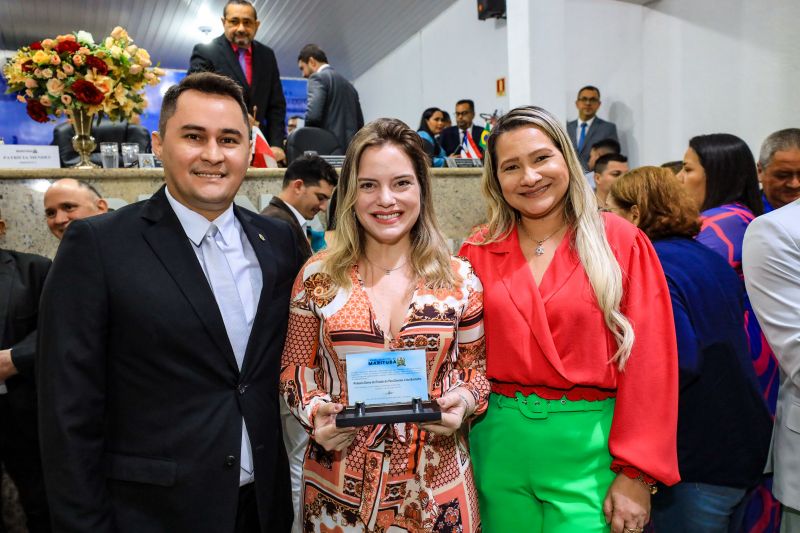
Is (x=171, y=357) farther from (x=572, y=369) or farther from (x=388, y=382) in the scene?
(x=572, y=369)

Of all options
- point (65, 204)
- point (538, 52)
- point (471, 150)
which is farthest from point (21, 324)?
point (538, 52)

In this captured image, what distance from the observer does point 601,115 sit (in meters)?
7.50

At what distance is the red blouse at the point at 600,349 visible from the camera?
5.29 feet

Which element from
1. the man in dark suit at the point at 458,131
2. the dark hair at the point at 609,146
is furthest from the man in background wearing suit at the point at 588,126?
the man in dark suit at the point at 458,131

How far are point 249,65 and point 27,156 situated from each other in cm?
177

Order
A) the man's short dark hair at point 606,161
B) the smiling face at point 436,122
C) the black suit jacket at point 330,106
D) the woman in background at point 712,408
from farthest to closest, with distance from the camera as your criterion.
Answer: the smiling face at point 436,122 < the black suit jacket at point 330,106 < the man's short dark hair at point 606,161 < the woman in background at point 712,408

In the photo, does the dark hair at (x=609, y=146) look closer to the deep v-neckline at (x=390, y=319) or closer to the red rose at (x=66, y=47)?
the red rose at (x=66, y=47)

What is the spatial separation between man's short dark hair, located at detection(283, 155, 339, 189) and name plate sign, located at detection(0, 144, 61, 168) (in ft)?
4.55

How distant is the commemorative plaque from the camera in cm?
144

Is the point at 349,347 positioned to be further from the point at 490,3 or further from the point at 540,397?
the point at 490,3

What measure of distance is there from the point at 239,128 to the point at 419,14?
9.00m

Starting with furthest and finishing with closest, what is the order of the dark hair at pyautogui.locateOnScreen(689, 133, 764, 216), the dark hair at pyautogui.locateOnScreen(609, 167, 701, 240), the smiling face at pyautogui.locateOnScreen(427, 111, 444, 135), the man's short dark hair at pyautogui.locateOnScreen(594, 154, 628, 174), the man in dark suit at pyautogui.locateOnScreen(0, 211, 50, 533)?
the smiling face at pyautogui.locateOnScreen(427, 111, 444, 135), the man's short dark hair at pyautogui.locateOnScreen(594, 154, 628, 174), the dark hair at pyautogui.locateOnScreen(689, 133, 764, 216), the man in dark suit at pyautogui.locateOnScreen(0, 211, 50, 533), the dark hair at pyautogui.locateOnScreen(609, 167, 701, 240)

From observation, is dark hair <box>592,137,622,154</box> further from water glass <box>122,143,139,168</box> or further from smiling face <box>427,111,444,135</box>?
water glass <box>122,143,139,168</box>

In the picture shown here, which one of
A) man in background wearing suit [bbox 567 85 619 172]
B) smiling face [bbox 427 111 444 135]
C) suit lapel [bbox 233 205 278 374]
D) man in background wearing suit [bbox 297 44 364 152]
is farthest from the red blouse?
smiling face [bbox 427 111 444 135]
